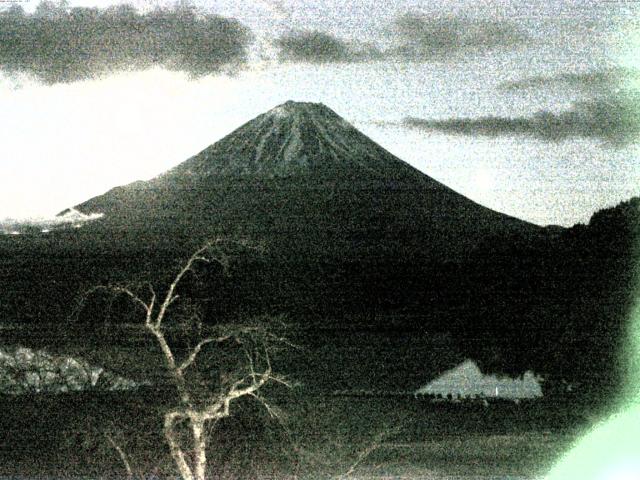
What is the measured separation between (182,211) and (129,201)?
844 centimetres

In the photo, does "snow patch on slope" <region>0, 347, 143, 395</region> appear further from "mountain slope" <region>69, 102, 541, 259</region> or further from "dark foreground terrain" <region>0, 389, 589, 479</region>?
"mountain slope" <region>69, 102, 541, 259</region>

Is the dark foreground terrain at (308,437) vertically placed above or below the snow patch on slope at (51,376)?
below

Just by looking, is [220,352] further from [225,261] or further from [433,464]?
[225,261]

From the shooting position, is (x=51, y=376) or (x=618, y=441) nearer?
(x=618, y=441)

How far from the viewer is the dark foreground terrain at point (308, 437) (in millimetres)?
10219

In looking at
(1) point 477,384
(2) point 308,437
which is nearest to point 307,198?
(1) point 477,384

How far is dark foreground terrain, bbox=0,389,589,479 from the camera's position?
10.2 meters

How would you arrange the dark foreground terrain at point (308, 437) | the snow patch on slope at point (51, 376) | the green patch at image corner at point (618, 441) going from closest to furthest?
the green patch at image corner at point (618, 441), the dark foreground terrain at point (308, 437), the snow patch on slope at point (51, 376)

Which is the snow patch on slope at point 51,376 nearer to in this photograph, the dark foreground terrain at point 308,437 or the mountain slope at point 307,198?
the dark foreground terrain at point 308,437

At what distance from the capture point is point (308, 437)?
11.5 metres

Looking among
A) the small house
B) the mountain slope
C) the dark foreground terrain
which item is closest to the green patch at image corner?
the dark foreground terrain

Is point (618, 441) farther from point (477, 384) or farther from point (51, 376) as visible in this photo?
point (51, 376)

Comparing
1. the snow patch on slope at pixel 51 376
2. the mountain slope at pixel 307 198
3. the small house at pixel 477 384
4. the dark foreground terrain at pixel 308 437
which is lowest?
the small house at pixel 477 384

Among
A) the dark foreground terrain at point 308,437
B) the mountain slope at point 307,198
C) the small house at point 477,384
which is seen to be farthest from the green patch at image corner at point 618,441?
the mountain slope at point 307,198
